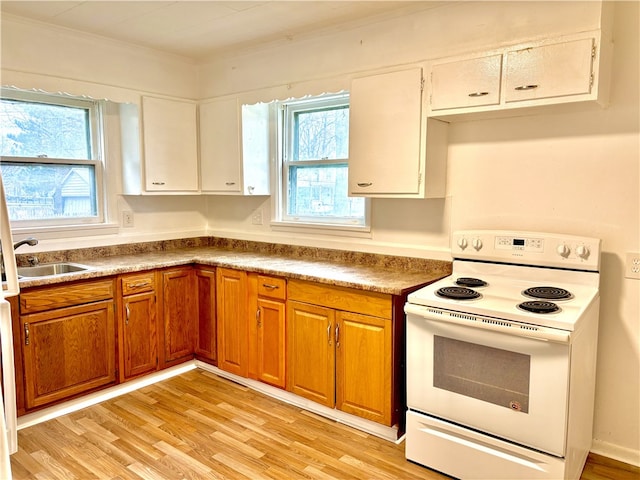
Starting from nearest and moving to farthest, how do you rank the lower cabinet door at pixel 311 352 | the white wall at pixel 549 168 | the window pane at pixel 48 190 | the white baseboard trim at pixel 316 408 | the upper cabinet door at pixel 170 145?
the white wall at pixel 549 168
the white baseboard trim at pixel 316 408
the lower cabinet door at pixel 311 352
the window pane at pixel 48 190
the upper cabinet door at pixel 170 145

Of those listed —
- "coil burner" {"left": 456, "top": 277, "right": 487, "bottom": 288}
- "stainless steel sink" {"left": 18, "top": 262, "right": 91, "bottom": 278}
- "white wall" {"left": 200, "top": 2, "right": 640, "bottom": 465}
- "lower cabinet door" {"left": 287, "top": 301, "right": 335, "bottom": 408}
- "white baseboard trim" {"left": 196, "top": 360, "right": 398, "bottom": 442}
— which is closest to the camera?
"white wall" {"left": 200, "top": 2, "right": 640, "bottom": 465}

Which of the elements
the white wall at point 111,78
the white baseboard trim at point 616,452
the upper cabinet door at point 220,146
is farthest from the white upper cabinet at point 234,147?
the white baseboard trim at point 616,452

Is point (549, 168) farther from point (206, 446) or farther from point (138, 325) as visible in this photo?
point (138, 325)

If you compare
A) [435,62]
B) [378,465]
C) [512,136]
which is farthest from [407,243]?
[378,465]

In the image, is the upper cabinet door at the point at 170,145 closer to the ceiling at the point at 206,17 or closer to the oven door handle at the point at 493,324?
the ceiling at the point at 206,17

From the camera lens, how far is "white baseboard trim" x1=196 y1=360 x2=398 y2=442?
257cm

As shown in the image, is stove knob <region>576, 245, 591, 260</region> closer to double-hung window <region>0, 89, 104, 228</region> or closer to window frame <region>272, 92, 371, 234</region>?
window frame <region>272, 92, 371, 234</region>

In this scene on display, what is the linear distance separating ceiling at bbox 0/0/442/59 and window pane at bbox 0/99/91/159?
0.57 meters

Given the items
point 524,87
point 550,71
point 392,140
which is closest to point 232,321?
point 392,140

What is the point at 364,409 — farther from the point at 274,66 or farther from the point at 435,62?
the point at 274,66

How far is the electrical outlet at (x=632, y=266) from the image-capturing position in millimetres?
2237

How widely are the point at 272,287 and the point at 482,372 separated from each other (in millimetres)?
1369

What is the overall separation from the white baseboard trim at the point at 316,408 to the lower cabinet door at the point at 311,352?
0.07 m

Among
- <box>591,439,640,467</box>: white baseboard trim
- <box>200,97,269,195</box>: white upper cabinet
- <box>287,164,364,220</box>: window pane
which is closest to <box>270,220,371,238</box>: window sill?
<box>287,164,364,220</box>: window pane
